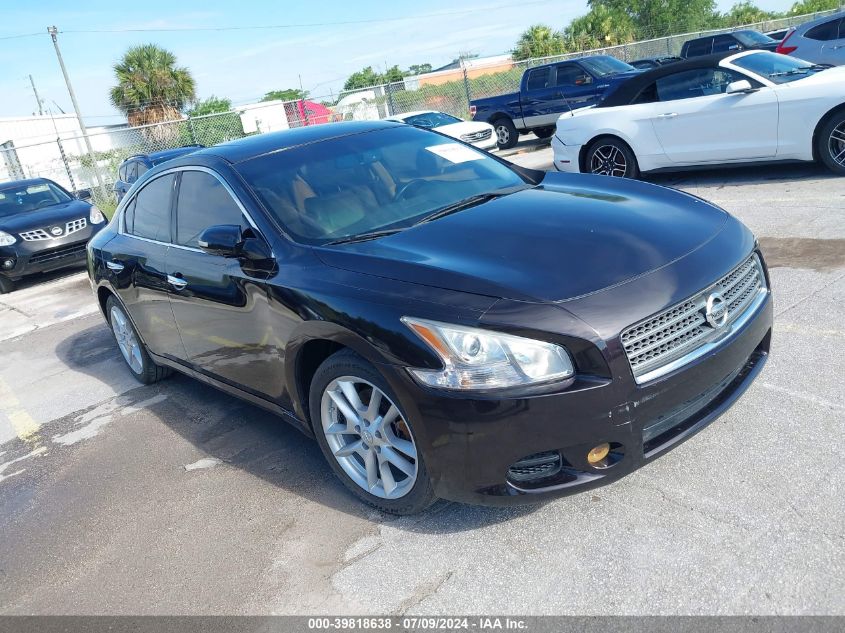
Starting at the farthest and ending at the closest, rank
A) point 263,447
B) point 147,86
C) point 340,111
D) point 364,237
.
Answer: point 147,86
point 340,111
point 263,447
point 364,237

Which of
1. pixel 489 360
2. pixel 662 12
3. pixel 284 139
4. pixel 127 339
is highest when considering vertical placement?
pixel 662 12

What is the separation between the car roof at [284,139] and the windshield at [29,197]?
9126mm

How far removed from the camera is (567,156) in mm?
9773

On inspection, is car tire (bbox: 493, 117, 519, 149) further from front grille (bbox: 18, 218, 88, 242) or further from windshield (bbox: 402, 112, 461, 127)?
front grille (bbox: 18, 218, 88, 242)

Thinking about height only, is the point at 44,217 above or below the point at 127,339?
above

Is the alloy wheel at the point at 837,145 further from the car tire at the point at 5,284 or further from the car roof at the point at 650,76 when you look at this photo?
the car tire at the point at 5,284

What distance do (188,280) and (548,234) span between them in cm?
210

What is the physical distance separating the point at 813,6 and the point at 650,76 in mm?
55869

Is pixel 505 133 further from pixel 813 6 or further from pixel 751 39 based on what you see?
pixel 813 6

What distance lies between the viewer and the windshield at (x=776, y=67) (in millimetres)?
8375

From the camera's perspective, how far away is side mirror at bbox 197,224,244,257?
361 cm

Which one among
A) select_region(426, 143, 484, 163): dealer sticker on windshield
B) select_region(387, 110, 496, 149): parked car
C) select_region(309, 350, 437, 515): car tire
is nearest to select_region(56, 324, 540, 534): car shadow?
select_region(309, 350, 437, 515): car tire

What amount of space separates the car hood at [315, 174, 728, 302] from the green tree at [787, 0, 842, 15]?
183ft

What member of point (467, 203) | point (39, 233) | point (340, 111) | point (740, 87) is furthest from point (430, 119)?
point (467, 203)
